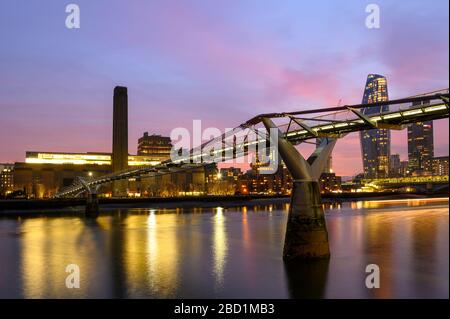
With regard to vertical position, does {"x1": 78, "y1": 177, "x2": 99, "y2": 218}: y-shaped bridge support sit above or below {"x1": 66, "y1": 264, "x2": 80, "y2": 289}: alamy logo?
above

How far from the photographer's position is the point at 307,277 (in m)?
31.6

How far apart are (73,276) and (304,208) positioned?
19625 millimetres

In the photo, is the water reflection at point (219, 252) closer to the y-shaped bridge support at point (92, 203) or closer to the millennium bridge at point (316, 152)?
the millennium bridge at point (316, 152)

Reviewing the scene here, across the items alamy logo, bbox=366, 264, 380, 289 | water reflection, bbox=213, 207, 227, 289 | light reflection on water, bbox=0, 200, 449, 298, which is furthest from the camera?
water reflection, bbox=213, 207, 227, 289

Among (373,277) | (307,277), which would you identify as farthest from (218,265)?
(373,277)

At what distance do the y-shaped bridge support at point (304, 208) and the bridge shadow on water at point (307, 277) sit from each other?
2.33 feet

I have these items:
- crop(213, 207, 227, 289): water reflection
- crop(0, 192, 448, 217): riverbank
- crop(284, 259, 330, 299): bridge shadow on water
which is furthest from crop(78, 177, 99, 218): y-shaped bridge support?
crop(284, 259, 330, 299): bridge shadow on water

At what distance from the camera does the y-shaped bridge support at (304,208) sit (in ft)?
110

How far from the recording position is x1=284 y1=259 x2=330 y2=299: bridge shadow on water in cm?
2900

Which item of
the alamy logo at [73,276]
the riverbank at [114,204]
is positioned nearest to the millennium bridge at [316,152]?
the alamy logo at [73,276]

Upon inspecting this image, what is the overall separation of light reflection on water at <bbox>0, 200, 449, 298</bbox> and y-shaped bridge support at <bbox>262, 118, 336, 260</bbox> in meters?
1.36

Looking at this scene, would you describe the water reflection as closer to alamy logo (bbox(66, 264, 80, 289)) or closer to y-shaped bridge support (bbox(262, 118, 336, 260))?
y-shaped bridge support (bbox(262, 118, 336, 260))

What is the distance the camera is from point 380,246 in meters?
49.2

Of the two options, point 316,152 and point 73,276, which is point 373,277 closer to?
point 316,152
